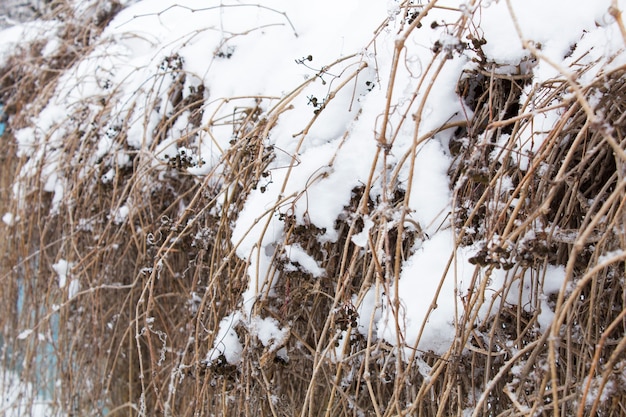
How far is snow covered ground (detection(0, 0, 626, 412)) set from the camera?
99 centimetres

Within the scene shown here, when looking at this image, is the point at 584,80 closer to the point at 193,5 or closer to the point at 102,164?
the point at 102,164

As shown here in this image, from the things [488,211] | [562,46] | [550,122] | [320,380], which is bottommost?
[320,380]

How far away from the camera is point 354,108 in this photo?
1305 millimetres

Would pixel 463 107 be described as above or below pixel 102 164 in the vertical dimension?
below

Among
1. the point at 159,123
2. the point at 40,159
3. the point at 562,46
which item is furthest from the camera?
the point at 40,159

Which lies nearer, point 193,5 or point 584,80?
point 584,80

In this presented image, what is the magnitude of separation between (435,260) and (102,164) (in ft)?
3.95

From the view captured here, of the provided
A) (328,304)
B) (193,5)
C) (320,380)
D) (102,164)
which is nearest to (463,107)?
(328,304)

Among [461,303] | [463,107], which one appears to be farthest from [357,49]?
[461,303]

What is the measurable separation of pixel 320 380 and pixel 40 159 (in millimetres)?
1428

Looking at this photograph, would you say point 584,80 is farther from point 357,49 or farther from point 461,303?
point 357,49

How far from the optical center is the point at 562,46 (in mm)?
1034

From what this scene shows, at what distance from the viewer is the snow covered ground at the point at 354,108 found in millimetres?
992

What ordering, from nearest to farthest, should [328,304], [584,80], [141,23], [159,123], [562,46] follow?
[584,80] < [562,46] < [328,304] < [159,123] < [141,23]
